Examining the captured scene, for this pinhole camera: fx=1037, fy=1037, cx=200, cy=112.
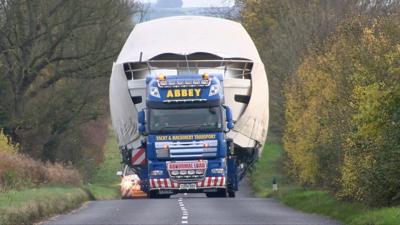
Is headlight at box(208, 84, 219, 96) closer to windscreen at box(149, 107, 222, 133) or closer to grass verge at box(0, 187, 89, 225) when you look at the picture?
windscreen at box(149, 107, 222, 133)

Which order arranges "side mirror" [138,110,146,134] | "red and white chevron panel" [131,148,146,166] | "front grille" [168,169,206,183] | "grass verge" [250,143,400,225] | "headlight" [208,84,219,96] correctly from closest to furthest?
"grass verge" [250,143,400,225] → "headlight" [208,84,219,96] → "side mirror" [138,110,146,134] → "front grille" [168,169,206,183] → "red and white chevron panel" [131,148,146,166]

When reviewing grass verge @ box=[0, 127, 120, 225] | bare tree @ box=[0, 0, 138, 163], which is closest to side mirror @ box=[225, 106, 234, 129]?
grass verge @ box=[0, 127, 120, 225]

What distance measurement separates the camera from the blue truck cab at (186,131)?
30.3m

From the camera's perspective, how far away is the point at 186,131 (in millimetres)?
30562

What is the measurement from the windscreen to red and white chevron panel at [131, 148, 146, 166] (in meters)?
1.26

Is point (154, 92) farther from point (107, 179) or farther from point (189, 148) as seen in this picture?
point (107, 179)

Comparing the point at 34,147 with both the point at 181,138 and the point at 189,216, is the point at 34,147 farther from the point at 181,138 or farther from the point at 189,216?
the point at 189,216

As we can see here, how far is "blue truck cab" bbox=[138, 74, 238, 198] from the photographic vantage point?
99.3ft

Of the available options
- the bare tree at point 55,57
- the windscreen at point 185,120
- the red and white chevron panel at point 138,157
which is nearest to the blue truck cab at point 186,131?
the windscreen at point 185,120

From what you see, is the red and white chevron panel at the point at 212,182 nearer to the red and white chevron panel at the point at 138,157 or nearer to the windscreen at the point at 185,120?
the windscreen at the point at 185,120

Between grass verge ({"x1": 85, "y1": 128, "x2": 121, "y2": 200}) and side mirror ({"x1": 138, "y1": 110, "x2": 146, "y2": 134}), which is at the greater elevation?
side mirror ({"x1": 138, "y1": 110, "x2": 146, "y2": 134})

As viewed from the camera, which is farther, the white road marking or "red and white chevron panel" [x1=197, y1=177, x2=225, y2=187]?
"red and white chevron panel" [x1=197, y1=177, x2=225, y2=187]

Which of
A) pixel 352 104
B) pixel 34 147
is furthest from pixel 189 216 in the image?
pixel 34 147

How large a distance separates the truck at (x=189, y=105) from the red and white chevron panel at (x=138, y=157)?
0.11ft
